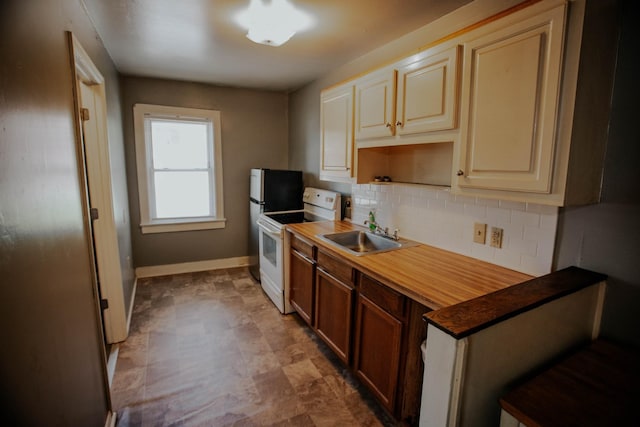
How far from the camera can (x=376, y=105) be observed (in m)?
2.16

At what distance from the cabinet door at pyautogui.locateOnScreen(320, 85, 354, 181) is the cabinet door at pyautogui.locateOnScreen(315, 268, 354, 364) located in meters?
0.86

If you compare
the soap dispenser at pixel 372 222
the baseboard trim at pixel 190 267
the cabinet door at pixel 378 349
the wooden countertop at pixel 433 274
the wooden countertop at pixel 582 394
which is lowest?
the baseboard trim at pixel 190 267

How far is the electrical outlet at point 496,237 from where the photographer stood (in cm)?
178

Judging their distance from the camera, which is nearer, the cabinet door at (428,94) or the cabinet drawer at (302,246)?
the cabinet door at (428,94)

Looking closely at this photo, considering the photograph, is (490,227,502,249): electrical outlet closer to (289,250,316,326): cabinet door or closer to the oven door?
(289,250,316,326): cabinet door

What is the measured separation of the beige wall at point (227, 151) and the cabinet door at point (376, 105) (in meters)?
2.29

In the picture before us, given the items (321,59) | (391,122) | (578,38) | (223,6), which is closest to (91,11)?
(223,6)

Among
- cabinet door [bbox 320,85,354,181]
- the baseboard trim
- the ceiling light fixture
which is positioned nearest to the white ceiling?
the ceiling light fixture

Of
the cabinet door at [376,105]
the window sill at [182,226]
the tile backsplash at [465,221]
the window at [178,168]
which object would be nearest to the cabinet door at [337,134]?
the cabinet door at [376,105]

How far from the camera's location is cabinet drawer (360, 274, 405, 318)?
1.62 meters

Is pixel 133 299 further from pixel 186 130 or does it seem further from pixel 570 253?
pixel 570 253

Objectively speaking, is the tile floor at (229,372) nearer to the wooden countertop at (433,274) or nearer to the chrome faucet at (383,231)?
the wooden countertop at (433,274)

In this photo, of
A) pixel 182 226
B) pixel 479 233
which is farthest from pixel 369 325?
pixel 182 226

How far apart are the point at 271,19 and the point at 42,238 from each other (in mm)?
1658
